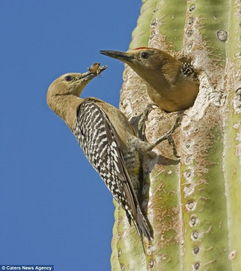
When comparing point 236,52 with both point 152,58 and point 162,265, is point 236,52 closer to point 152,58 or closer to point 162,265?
point 152,58

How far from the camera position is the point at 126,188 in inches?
192

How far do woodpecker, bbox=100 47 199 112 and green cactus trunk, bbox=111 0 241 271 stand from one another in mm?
85

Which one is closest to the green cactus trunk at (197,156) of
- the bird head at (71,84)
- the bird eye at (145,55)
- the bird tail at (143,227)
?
the bird tail at (143,227)

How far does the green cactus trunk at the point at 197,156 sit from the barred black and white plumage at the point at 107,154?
0.31ft

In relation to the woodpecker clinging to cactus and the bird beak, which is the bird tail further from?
the bird beak

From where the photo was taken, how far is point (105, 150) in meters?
5.29

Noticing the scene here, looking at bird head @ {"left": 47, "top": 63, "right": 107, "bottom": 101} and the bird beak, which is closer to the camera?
the bird beak

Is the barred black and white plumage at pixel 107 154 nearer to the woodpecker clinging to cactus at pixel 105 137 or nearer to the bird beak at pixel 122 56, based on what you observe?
the woodpecker clinging to cactus at pixel 105 137

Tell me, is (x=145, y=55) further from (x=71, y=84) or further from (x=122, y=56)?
(x=71, y=84)

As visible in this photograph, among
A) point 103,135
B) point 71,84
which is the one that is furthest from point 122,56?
point 71,84

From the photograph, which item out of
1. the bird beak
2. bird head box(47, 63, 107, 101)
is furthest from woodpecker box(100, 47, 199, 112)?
bird head box(47, 63, 107, 101)

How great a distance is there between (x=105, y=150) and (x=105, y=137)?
12cm

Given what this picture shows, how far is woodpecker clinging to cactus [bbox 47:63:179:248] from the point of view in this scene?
191 inches

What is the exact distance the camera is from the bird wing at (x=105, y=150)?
16.0 ft
